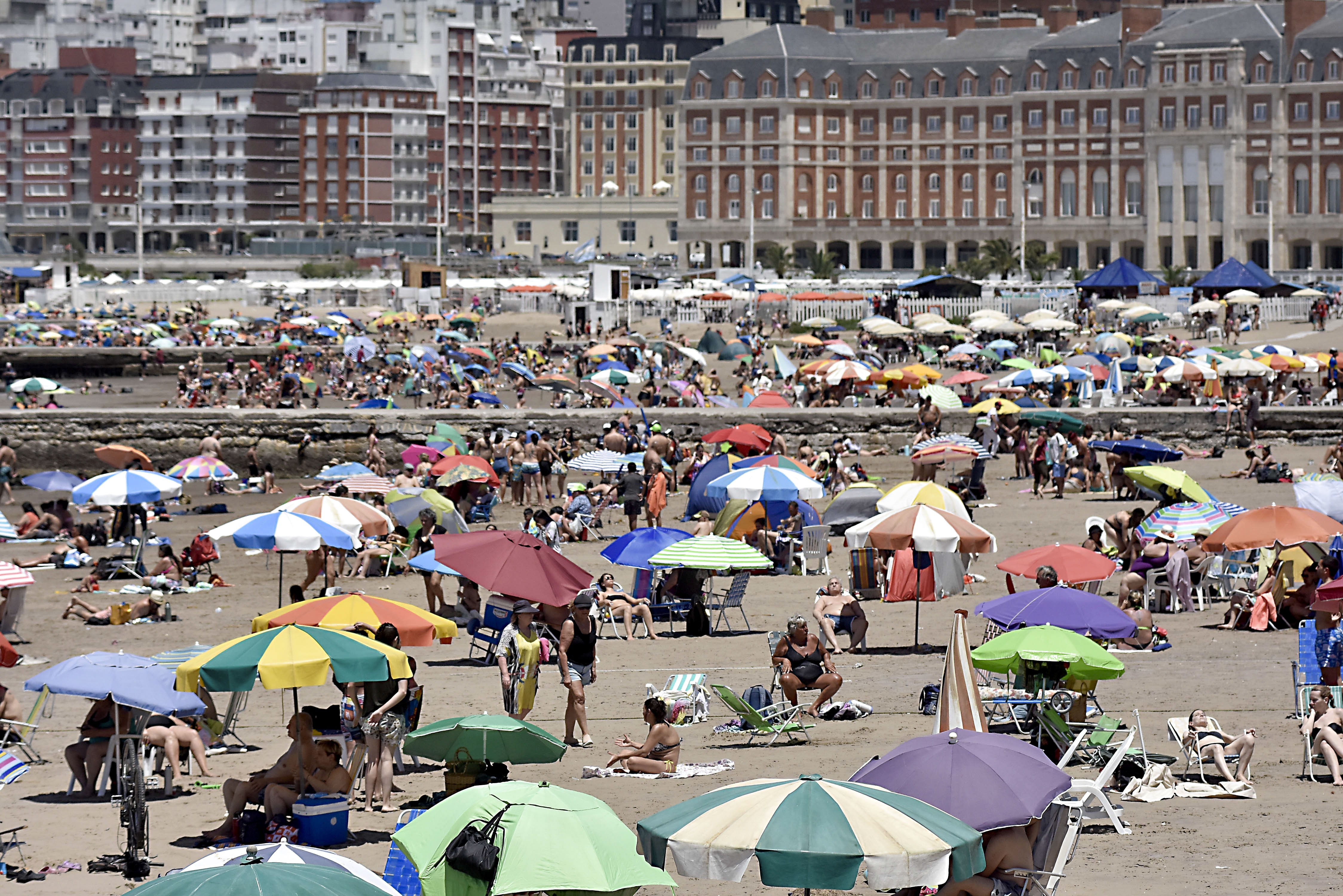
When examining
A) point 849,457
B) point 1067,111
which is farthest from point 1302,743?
point 1067,111

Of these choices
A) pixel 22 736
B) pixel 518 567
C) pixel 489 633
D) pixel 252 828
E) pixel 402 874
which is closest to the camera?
pixel 402 874

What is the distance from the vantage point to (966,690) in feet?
32.7

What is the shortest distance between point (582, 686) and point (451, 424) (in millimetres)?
16591

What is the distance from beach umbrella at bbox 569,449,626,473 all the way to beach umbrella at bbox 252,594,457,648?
35.9ft

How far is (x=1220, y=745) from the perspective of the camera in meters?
11.0

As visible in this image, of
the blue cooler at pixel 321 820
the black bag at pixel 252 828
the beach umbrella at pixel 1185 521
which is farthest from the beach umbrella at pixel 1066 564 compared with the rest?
the black bag at pixel 252 828

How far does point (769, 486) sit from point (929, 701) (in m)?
6.17

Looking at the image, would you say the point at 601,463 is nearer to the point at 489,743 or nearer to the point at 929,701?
the point at 929,701

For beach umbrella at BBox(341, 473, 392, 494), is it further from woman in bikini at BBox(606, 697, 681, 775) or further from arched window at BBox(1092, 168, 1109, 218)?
arched window at BBox(1092, 168, 1109, 218)

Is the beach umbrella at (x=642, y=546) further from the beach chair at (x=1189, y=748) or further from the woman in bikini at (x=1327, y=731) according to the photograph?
the woman in bikini at (x=1327, y=731)

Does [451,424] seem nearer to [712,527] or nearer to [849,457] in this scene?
[849,457]

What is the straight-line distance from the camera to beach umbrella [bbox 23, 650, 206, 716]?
10.7 meters

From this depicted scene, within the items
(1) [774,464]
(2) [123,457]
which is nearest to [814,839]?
(1) [774,464]

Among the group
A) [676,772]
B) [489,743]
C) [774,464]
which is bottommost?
[676,772]
